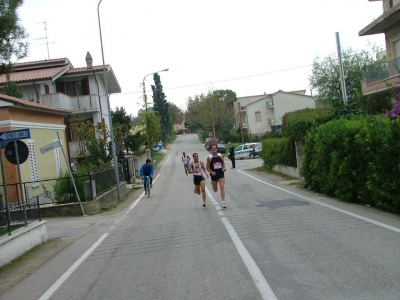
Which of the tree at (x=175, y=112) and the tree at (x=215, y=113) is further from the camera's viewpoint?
the tree at (x=175, y=112)

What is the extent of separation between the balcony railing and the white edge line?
17.0 m

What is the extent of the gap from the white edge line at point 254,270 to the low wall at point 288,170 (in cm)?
1529

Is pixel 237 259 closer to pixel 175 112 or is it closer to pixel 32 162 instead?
pixel 32 162

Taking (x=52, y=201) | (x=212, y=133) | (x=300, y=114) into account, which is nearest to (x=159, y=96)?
(x=212, y=133)

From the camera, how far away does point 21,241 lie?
10.2 meters

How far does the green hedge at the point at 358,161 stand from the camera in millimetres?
10945

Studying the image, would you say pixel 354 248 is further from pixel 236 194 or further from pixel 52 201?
pixel 52 201

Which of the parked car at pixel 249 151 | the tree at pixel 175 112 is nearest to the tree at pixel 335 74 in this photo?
the parked car at pixel 249 151

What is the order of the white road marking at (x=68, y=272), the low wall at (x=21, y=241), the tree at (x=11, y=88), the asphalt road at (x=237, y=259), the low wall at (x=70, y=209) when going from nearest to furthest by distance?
1. the asphalt road at (x=237, y=259)
2. the white road marking at (x=68, y=272)
3. the low wall at (x=21, y=241)
4. the low wall at (x=70, y=209)
5. the tree at (x=11, y=88)

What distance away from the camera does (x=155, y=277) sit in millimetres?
6883

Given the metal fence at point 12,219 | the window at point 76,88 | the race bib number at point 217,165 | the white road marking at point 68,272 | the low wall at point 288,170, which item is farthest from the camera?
the window at point 76,88

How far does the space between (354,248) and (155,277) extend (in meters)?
3.23

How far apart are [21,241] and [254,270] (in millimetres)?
5845

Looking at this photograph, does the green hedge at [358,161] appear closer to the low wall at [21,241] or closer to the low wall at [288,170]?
the low wall at [288,170]
